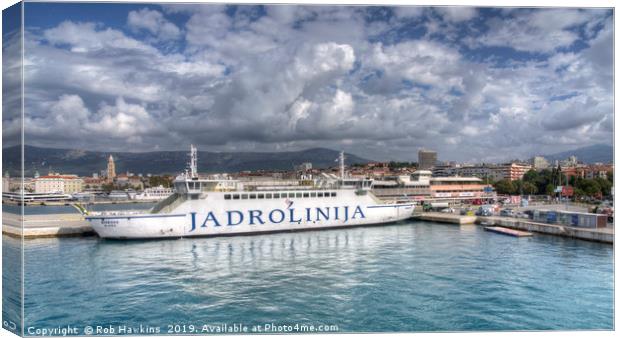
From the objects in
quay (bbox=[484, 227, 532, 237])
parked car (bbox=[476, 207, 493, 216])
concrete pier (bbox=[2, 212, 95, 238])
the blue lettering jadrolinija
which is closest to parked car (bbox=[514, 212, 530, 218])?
parked car (bbox=[476, 207, 493, 216])

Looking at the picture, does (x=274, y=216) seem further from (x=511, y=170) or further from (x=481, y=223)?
(x=511, y=170)

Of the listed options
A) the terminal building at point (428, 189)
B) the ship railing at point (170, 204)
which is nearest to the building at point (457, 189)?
the terminal building at point (428, 189)

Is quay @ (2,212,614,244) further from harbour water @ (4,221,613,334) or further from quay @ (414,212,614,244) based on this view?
harbour water @ (4,221,613,334)

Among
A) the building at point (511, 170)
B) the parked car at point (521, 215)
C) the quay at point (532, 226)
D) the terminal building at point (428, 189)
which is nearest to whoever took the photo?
the quay at point (532, 226)

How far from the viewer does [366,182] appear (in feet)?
82.3

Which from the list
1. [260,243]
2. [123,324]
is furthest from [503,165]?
[123,324]

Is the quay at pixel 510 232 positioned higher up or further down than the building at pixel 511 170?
further down

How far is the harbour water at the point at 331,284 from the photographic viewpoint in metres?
8.62

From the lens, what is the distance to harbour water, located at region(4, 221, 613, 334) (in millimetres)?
8617

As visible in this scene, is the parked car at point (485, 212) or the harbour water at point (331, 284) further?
the parked car at point (485, 212)

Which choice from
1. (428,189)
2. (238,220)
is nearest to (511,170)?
(428,189)

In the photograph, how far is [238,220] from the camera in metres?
21.0

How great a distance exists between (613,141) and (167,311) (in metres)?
9.09

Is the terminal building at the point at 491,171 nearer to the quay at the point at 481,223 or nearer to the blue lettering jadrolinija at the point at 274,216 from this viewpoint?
the quay at the point at 481,223
